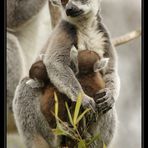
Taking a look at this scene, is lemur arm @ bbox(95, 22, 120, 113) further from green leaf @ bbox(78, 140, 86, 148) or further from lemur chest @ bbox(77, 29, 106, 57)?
green leaf @ bbox(78, 140, 86, 148)

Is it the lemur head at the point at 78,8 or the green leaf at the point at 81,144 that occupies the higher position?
the lemur head at the point at 78,8

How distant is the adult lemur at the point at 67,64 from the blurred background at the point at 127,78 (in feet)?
0.13

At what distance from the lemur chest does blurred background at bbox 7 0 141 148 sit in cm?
7

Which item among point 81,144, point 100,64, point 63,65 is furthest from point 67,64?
point 81,144

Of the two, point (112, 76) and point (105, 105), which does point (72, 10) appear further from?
point (105, 105)

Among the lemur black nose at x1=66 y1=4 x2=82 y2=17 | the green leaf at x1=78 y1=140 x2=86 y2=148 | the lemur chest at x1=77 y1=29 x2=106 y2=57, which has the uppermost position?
the lemur black nose at x1=66 y1=4 x2=82 y2=17

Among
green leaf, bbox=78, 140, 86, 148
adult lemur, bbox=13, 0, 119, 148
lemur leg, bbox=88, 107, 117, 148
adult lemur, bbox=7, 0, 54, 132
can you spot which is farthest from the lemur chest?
green leaf, bbox=78, 140, 86, 148

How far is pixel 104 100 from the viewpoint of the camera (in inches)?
149

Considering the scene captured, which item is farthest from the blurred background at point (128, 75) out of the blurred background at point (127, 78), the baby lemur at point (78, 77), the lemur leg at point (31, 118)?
the lemur leg at point (31, 118)

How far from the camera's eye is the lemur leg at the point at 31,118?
379 centimetres

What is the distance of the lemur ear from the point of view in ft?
12.3

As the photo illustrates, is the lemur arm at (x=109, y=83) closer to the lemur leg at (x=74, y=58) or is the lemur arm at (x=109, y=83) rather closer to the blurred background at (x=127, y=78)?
the blurred background at (x=127, y=78)
